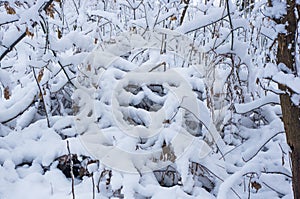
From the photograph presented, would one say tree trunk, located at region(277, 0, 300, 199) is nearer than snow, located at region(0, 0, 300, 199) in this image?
Yes

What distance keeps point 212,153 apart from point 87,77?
98 cm

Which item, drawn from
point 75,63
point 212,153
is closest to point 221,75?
point 212,153

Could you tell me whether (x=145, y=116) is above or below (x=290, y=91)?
below

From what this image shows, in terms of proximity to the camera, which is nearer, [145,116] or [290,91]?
[290,91]

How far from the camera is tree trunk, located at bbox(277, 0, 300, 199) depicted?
1126 millimetres

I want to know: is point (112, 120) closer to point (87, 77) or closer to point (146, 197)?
point (87, 77)

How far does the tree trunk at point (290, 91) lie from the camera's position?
113 centimetres

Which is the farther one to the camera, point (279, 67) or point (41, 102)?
point (41, 102)

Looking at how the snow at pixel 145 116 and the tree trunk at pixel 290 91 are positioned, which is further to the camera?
the snow at pixel 145 116

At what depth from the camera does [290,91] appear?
1.17 m

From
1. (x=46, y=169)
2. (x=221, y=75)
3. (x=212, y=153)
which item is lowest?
(x=46, y=169)

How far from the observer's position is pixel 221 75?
2307mm

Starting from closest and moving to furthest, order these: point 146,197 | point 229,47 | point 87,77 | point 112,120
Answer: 1. point 146,197
2. point 229,47
3. point 112,120
4. point 87,77

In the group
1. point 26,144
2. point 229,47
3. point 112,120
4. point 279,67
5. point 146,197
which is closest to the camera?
point 279,67
